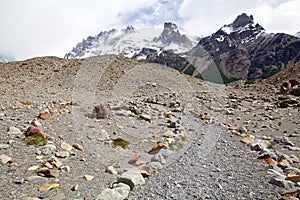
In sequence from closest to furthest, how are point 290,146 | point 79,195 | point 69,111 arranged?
1. point 79,195
2. point 290,146
3. point 69,111

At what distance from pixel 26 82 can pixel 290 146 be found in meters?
28.2

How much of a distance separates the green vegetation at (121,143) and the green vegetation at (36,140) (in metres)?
3.09

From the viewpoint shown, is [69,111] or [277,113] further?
[277,113]

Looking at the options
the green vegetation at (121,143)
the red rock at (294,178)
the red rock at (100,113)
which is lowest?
the red rock at (294,178)

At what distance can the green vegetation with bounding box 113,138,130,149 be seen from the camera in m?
12.8

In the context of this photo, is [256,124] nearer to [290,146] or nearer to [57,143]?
[290,146]

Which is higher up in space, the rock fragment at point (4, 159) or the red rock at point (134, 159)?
the rock fragment at point (4, 159)

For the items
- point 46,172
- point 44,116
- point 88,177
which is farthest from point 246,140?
point 44,116

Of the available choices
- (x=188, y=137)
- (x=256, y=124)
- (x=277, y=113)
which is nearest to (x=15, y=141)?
(x=188, y=137)

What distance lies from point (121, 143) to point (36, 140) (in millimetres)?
3684

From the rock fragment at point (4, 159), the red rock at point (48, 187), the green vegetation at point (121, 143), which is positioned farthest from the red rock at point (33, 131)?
the red rock at point (48, 187)

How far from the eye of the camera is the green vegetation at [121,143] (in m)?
12.8

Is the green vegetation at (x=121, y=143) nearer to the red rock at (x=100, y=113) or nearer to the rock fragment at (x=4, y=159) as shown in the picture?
the red rock at (x=100, y=113)

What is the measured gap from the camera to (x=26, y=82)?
3228 cm
